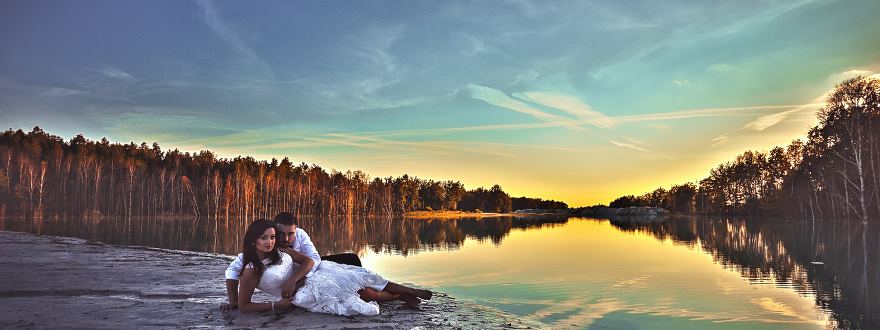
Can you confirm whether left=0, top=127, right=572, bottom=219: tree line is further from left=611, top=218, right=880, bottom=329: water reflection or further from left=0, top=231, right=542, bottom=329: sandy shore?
left=611, top=218, right=880, bottom=329: water reflection

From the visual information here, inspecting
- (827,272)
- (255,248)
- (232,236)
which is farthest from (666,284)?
(232,236)

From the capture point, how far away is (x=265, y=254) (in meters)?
9.71

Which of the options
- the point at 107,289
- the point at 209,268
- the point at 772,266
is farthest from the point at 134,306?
the point at 772,266

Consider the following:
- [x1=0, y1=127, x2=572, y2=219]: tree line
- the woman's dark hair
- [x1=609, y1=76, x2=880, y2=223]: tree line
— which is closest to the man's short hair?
the woman's dark hair

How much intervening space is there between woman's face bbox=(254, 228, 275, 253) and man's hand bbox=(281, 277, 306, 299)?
1023 mm

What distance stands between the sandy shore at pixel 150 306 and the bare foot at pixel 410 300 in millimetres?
226

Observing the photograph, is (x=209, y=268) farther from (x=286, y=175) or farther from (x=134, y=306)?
(x=286, y=175)

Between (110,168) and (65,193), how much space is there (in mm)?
11832

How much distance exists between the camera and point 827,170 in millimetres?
66812

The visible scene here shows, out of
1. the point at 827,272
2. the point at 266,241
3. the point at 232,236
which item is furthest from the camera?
the point at 232,236

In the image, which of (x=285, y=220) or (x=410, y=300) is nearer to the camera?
(x=285, y=220)

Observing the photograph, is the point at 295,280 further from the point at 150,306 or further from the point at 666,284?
the point at 666,284

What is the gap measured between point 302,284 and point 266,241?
1369mm

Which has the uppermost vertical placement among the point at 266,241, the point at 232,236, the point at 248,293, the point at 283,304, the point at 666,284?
the point at 266,241
